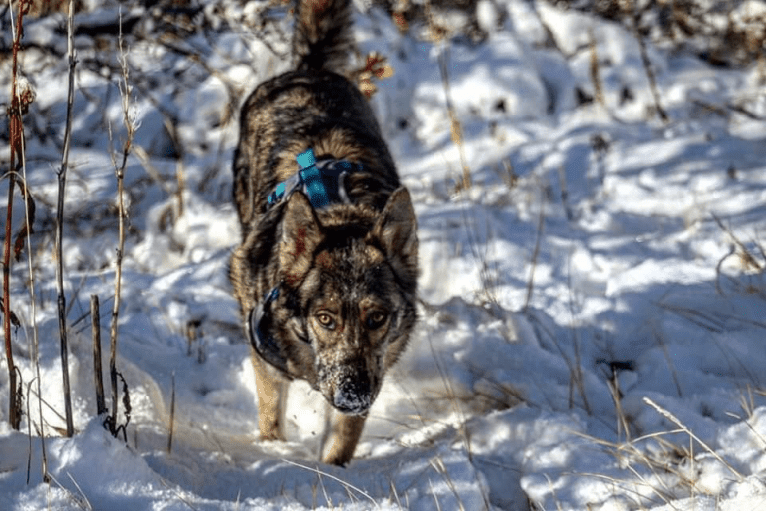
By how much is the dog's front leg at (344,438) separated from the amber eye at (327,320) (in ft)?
1.29

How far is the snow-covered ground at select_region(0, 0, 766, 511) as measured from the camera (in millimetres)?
2590

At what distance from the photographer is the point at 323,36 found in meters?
5.11

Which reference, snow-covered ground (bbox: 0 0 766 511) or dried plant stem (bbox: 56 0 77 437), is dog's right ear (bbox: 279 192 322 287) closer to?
snow-covered ground (bbox: 0 0 766 511)

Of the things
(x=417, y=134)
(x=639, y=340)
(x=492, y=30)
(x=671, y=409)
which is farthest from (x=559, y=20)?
(x=671, y=409)

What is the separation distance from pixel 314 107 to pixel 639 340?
2197 mm

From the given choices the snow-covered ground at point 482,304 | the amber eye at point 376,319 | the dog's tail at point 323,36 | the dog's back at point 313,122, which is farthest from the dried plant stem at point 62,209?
the dog's tail at point 323,36

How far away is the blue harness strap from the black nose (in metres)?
0.95

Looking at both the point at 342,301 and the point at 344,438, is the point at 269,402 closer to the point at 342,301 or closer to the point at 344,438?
the point at 344,438

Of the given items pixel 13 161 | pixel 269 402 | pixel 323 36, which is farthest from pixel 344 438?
pixel 323 36

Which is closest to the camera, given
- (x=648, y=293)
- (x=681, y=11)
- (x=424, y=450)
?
(x=424, y=450)

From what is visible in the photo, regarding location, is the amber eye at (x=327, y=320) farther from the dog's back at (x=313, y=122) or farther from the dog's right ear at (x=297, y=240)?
the dog's back at (x=313, y=122)

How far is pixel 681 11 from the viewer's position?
349 inches

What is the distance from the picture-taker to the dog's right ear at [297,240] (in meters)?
3.11

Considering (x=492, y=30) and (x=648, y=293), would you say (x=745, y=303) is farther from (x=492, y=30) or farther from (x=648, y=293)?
(x=492, y=30)
